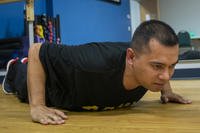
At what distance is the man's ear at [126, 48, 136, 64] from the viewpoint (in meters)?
1.33

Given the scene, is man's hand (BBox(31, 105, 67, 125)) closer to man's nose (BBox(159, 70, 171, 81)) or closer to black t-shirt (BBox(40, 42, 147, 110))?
black t-shirt (BBox(40, 42, 147, 110))

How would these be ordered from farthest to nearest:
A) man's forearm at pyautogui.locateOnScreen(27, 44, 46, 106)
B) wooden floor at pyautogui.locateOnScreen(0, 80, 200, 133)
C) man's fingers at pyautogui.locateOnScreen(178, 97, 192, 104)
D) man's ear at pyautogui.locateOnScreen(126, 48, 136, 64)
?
man's fingers at pyautogui.locateOnScreen(178, 97, 192, 104), man's forearm at pyautogui.locateOnScreen(27, 44, 46, 106), man's ear at pyautogui.locateOnScreen(126, 48, 136, 64), wooden floor at pyautogui.locateOnScreen(0, 80, 200, 133)

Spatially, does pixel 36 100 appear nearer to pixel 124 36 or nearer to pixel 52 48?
pixel 52 48

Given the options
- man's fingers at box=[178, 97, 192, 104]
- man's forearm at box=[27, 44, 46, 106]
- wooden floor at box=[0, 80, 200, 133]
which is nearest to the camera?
wooden floor at box=[0, 80, 200, 133]

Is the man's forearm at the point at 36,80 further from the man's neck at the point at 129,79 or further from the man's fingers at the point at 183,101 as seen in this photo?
the man's fingers at the point at 183,101

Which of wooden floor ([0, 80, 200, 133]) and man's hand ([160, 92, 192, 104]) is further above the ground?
man's hand ([160, 92, 192, 104])

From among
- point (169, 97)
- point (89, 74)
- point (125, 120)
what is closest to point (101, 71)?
point (89, 74)

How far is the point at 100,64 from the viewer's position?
1400 mm

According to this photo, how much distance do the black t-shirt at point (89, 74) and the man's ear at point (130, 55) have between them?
5 centimetres

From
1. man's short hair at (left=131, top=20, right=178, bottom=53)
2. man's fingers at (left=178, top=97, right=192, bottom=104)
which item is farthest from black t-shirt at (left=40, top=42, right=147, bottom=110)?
man's fingers at (left=178, top=97, right=192, bottom=104)

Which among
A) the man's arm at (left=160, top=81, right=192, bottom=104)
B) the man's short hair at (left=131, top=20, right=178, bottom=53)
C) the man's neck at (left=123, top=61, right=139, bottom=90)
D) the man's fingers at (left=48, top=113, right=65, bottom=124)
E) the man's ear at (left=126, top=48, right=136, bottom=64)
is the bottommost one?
the man's fingers at (left=48, top=113, right=65, bottom=124)

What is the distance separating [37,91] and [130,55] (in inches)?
16.4

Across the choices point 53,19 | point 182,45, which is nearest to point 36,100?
point 53,19

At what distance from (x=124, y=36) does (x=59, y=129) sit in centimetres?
449
